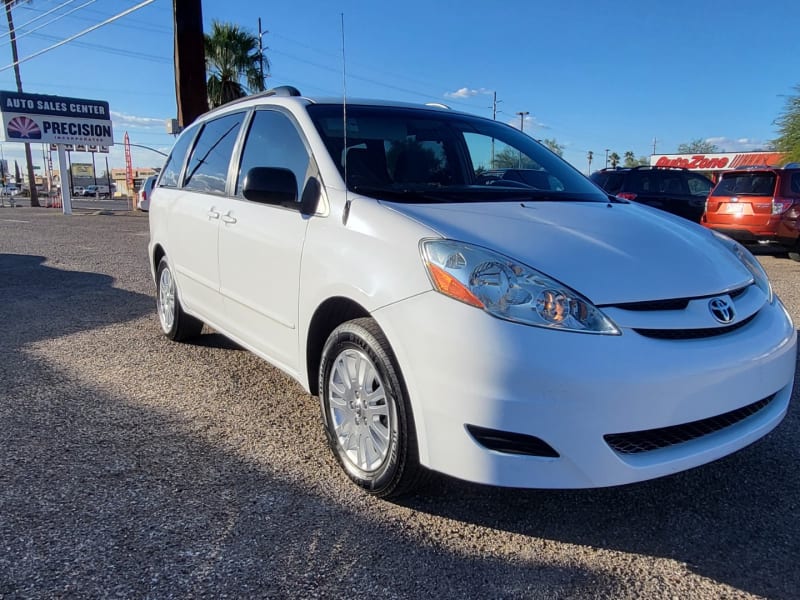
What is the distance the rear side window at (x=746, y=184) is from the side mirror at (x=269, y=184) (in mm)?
9860

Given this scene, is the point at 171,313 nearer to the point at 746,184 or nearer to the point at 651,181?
the point at 651,181

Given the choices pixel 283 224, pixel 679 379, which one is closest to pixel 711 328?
pixel 679 379

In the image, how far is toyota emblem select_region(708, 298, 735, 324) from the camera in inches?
88.8

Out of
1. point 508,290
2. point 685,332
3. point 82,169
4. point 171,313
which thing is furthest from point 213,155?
point 82,169

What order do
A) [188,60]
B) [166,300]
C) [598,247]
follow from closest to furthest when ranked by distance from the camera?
[598,247] < [166,300] < [188,60]

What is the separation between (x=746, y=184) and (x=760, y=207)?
57 centimetres

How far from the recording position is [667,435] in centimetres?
214

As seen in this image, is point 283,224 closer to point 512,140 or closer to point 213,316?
point 213,316

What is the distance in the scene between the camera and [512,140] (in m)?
3.86

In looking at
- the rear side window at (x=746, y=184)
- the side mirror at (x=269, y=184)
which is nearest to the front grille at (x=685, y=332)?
the side mirror at (x=269, y=184)

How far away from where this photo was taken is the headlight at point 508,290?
6.68 ft

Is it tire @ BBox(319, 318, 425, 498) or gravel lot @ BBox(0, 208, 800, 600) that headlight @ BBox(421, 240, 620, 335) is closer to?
tire @ BBox(319, 318, 425, 498)

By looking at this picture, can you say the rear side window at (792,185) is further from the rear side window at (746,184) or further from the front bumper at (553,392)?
the front bumper at (553,392)

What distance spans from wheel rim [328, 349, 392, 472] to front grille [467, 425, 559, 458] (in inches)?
16.7
